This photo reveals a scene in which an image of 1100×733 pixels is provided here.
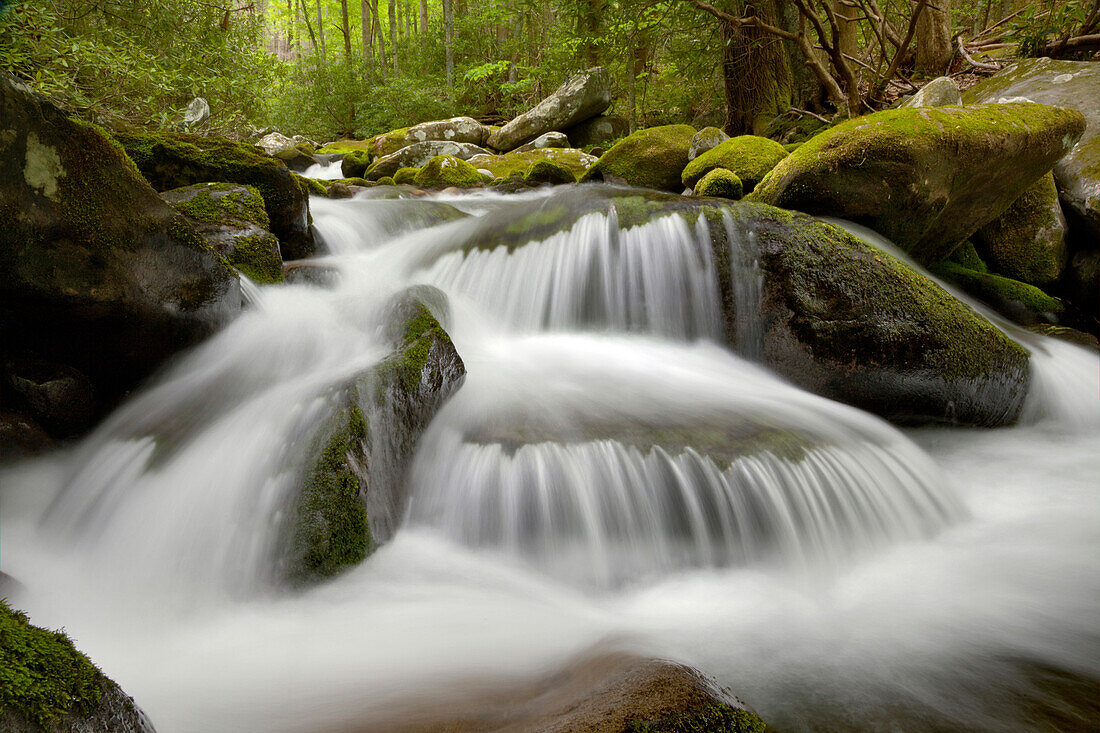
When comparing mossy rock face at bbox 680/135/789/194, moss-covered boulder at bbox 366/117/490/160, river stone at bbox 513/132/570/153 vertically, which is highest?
moss-covered boulder at bbox 366/117/490/160

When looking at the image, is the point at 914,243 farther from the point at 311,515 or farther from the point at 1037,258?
the point at 311,515

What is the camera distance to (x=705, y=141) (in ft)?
27.7

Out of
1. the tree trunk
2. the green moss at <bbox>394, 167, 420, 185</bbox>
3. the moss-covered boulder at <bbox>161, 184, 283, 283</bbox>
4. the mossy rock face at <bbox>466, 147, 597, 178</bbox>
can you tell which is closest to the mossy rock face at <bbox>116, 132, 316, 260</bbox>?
the moss-covered boulder at <bbox>161, 184, 283, 283</bbox>

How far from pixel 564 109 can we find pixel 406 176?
5.79m

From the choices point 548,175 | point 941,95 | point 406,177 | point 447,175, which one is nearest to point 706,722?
point 941,95

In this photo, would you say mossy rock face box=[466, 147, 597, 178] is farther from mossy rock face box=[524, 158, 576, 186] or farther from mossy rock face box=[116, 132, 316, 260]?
mossy rock face box=[116, 132, 316, 260]

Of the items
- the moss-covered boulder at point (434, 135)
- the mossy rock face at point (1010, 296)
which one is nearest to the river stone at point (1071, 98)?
the mossy rock face at point (1010, 296)

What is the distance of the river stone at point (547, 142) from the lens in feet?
47.6

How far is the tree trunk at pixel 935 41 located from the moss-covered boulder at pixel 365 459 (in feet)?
35.0

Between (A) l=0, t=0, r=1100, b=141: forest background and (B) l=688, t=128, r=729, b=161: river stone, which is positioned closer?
(A) l=0, t=0, r=1100, b=141: forest background

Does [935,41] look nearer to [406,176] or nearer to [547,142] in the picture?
[547,142]

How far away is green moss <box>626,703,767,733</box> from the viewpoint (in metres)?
1.26

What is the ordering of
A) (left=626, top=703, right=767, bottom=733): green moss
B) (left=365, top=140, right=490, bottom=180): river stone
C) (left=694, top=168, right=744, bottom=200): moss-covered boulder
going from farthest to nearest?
1. (left=365, top=140, right=490, bottom=180): river stone
2. (left=694, top=168, right=744, bottom=200): moss-covered boulder
3. (left=626, top=703, right=767, bottom=733): green moss

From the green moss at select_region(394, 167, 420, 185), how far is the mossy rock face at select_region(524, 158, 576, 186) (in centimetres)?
223
